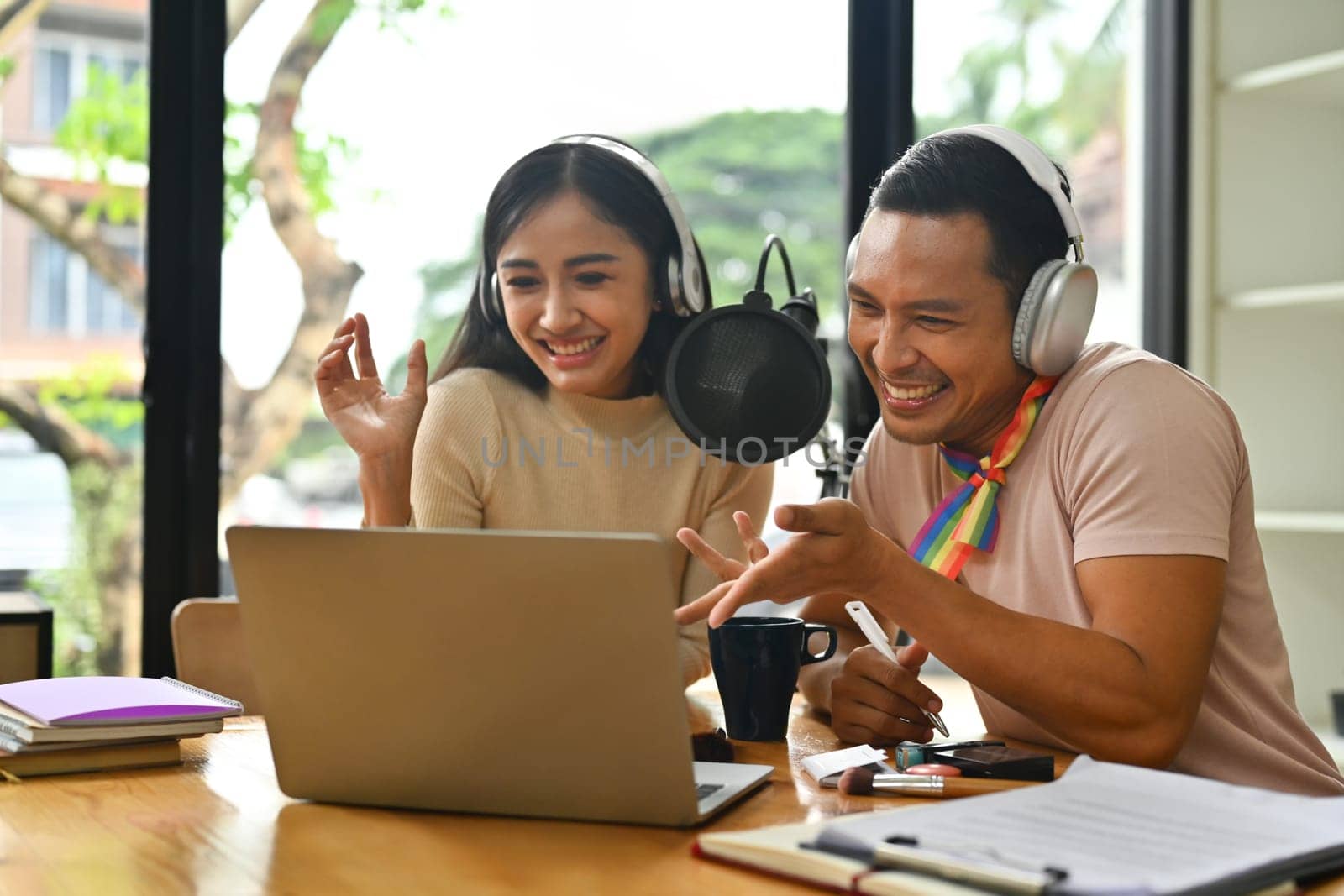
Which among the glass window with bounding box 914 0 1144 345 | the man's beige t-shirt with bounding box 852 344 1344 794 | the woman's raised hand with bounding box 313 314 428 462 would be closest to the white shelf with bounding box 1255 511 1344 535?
the glass window with bounding box 914 0 1144 345

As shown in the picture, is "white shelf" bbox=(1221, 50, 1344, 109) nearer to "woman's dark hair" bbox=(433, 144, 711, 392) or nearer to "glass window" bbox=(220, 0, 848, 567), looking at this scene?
"glass window" bbox=(220, 0, 848, 567)

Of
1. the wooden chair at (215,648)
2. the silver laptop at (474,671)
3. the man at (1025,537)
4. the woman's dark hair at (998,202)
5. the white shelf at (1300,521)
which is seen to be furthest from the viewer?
the white shelf at (1300,521)

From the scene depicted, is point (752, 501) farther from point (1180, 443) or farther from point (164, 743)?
point (164, 743)

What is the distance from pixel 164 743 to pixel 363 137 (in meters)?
1.57

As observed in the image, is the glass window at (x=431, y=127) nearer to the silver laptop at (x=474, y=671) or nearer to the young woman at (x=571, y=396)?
the young woman at (x=571, y=396)

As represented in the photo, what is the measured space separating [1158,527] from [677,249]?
28.4 inches

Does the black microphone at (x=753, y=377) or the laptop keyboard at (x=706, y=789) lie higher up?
the black microphone at (x=753, y=377)

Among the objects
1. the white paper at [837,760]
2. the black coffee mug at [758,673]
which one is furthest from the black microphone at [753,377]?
the white paper at [837,760]

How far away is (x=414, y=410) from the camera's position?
5.27 ft

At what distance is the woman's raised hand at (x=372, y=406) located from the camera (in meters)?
1.59

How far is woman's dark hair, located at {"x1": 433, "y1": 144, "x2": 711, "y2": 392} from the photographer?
65.9 inches

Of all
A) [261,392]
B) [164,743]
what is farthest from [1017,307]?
[261,392]

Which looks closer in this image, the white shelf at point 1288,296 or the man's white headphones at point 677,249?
the man's white headphones at point 677,249

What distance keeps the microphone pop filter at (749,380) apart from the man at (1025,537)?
0.25 ft
